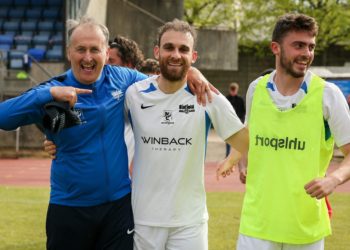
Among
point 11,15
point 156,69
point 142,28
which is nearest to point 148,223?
point 156,69

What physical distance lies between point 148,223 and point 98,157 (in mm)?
531

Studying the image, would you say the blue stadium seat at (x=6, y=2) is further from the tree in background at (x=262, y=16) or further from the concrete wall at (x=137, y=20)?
the tree in background at (x=262, y=16)

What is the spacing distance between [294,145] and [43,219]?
247 inches

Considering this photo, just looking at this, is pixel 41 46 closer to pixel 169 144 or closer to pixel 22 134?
pixel 22 134

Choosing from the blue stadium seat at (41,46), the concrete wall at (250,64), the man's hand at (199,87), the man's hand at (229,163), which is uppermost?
the man's hand at (199,87)

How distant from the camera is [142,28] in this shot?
2614cm

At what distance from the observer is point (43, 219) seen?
387 inches

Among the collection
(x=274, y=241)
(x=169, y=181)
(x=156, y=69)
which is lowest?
(x=274, y=241)

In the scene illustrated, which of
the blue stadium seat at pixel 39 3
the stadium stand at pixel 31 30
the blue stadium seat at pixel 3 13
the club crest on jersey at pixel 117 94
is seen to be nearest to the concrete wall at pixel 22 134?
the stadium stand at pixel 31 30

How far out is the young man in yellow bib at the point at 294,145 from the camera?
4215 mm

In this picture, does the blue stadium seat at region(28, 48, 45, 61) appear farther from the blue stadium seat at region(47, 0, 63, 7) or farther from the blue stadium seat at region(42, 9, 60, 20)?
the blue stadium seat at region(47, 0, 63, 7)

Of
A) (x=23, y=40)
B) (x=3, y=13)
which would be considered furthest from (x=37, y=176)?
(x=3, y=13)

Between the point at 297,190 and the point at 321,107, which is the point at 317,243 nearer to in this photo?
the point at 297,190

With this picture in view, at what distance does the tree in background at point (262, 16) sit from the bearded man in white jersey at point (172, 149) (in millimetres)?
32459
